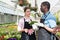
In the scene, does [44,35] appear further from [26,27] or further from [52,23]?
[26,27]

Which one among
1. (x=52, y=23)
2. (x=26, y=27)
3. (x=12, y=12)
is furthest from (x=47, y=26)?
(x=12, y=12)

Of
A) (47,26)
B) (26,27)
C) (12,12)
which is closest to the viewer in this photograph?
(47,26)

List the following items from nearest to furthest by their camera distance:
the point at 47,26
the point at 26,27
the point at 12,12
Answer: the point at 47,26 → the point at 26,27 → the point at 12,12

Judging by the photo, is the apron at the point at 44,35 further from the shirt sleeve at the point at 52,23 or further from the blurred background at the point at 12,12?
the blurred background at the point at 12,12

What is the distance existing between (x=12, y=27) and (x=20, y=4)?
441 millimetres

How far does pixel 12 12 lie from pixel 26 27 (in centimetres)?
126

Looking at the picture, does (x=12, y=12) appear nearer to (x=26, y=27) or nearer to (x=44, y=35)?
(x=26, y=27)

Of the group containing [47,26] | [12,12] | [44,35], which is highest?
[12,12]

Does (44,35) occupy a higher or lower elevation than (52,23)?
lower

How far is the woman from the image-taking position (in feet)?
8.84

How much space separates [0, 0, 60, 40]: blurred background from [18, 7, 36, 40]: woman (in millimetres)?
502

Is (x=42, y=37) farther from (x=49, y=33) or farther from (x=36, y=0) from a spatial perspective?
(x=36, y=0)

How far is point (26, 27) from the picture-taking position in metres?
2.71

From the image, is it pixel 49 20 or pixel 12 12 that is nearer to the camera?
pixel 49 20
